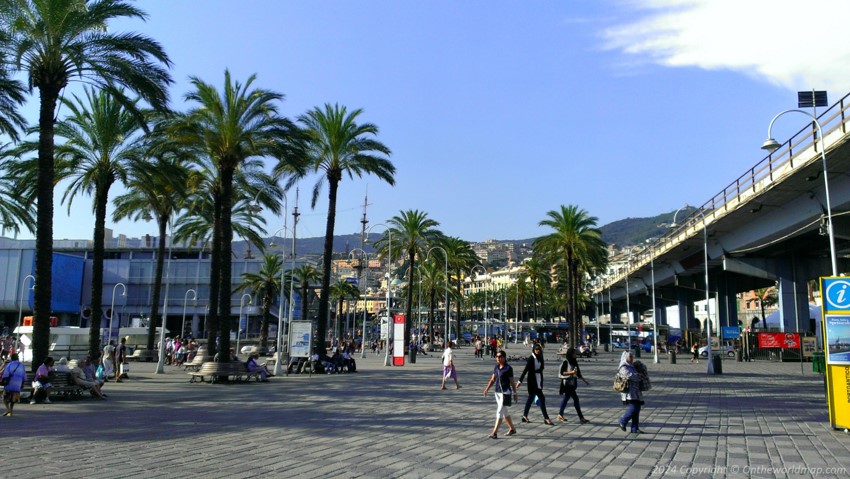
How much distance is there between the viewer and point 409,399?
710 inches

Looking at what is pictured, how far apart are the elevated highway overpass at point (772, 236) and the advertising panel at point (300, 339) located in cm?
1983

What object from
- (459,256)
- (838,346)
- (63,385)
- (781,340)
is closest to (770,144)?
(838,346)

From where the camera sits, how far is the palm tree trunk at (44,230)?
56.7 ft

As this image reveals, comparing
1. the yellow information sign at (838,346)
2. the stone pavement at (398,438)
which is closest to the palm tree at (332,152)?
the stone pavement at (398,438)

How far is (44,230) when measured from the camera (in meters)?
17.5

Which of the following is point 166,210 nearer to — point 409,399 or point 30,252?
point 409,399

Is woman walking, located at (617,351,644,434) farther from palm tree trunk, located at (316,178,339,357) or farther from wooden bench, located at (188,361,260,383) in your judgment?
palm tree trunk, located at (316,178,339,357)

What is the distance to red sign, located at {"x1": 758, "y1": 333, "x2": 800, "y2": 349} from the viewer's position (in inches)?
1703

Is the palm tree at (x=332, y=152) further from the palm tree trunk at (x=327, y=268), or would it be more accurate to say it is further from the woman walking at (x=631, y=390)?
the woman walking at (x=631, y=390)

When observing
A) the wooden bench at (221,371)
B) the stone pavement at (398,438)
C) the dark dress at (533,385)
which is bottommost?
the stone pavement at (398,438)

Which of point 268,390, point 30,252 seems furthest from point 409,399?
point 30,252

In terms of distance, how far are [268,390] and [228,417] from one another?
23.7 feet

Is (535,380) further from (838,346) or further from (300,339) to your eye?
(300,339)

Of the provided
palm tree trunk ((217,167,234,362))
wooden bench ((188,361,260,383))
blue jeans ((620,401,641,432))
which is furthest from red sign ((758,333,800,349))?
blue jeans ((620,401,641,432))
